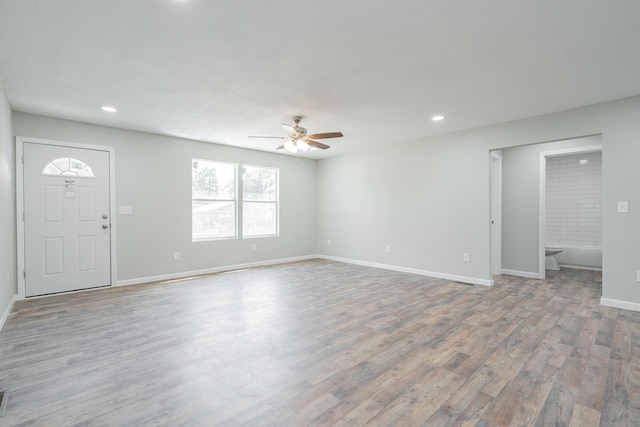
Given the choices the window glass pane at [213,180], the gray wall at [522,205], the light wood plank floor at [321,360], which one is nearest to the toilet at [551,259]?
the gray wall at [522,205]

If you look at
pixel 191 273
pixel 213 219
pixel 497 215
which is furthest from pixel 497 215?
pixel 191 273

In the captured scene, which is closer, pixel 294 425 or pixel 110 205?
pixel 294 425

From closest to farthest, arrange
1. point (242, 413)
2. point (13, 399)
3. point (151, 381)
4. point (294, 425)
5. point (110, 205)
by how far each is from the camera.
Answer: point (294, 425)
point (242, 413)
point (13, 399)
point (151, 381)
point (110, 205)

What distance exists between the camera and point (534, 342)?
2.74 meters

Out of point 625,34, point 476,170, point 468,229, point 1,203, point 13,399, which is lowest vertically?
point 13,399

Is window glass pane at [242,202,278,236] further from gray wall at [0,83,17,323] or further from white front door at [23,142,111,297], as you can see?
gray wall at [0,83,17,323]

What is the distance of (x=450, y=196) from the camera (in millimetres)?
5262

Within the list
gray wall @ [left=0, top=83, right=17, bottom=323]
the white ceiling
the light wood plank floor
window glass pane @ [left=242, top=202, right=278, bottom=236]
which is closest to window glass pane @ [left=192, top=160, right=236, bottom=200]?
window glass pane @ [left=242, top=202, right=278, bottom=236]

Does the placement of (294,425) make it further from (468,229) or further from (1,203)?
(468,229)

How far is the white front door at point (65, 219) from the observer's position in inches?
164

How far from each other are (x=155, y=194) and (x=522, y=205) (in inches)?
263

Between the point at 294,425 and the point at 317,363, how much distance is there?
27.6 inches

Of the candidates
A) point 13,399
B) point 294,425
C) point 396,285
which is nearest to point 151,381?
point 13,399

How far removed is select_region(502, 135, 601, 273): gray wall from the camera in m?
5.42
